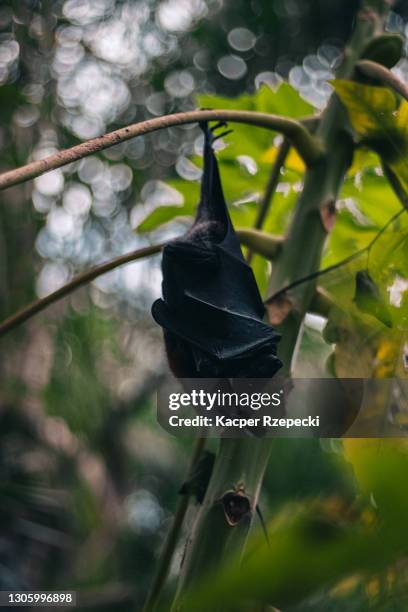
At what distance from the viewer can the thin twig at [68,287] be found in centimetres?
89

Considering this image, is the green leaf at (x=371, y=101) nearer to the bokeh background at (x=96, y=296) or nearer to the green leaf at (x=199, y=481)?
the green leaf at (x=199, y=481)

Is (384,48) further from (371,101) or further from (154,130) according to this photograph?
(154,130)

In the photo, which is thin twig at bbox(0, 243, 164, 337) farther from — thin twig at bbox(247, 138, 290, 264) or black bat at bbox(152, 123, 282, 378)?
thin twig at bbox(247, 138, 290, 264)

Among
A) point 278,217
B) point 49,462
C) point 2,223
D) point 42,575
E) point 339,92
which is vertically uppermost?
point 339,92

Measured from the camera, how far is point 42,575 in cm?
419

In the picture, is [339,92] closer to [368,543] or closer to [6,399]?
[368,543]

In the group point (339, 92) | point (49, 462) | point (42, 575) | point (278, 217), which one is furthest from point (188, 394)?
point (42, 575)

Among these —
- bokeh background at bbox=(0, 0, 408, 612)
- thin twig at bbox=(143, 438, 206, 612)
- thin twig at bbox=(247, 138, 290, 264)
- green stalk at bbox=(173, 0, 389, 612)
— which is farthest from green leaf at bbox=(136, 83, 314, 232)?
bokeh background at bbox=(0, 0, 408, 612)

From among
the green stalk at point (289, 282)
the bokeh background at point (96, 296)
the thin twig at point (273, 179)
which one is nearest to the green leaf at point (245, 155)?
the thin twig at point (273, 179)

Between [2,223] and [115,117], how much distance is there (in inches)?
36.2

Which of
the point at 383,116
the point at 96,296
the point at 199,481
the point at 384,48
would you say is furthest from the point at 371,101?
the point at 96,296

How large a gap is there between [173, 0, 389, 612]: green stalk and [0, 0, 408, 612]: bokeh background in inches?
80.4

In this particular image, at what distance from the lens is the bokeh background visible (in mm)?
3254

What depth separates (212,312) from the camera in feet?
2.86
